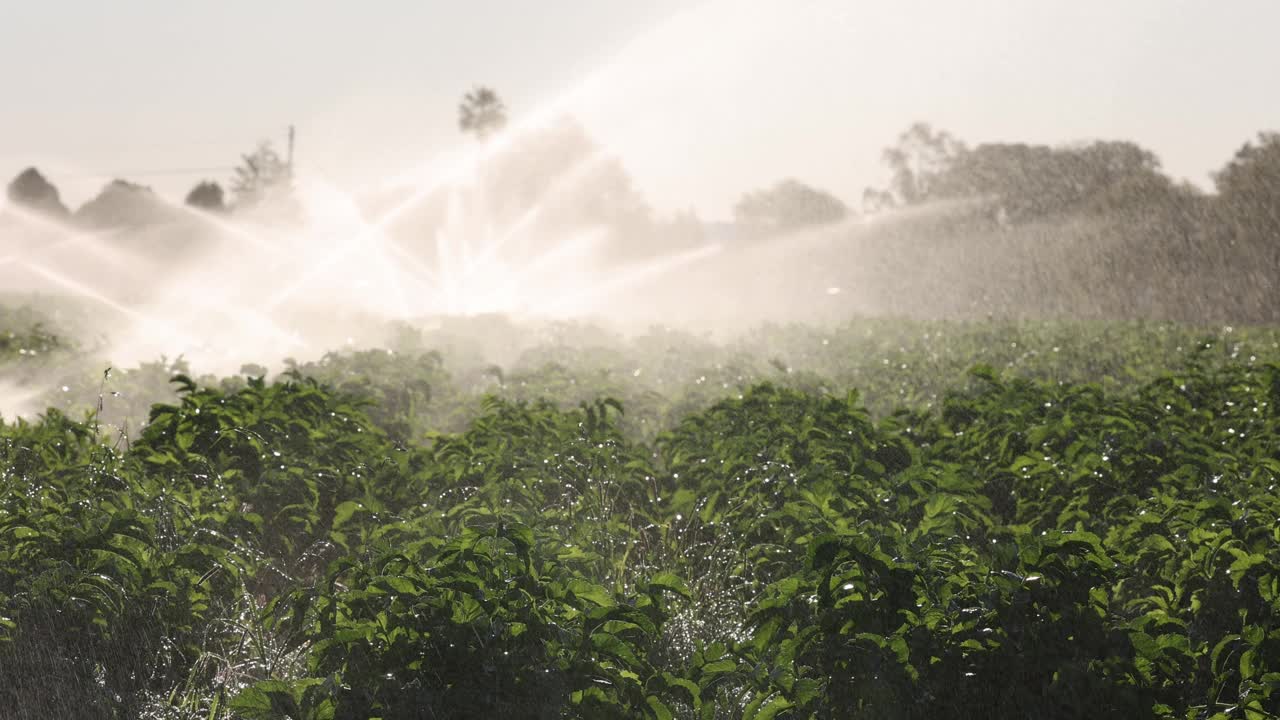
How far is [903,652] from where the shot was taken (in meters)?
3.65

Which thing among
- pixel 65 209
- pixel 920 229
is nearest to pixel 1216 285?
pixel 920 229

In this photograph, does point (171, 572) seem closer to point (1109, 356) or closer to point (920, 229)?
point (1109, 356)

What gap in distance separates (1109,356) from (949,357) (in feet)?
5.29

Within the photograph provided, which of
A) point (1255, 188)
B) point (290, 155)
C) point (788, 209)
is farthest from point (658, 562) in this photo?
point (290, 155)

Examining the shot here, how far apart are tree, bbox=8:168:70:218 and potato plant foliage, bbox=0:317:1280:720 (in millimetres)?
39372

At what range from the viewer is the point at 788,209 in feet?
143

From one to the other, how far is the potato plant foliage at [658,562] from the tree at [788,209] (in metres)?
35.7

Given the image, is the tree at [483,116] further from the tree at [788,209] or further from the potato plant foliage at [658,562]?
the potato plant foliage at [658,562]

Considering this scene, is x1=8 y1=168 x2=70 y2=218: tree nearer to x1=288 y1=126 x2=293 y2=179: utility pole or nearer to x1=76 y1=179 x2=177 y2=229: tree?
x1=76 y1=179 x2=177 y2=229: tree

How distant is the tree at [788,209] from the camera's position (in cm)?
4319

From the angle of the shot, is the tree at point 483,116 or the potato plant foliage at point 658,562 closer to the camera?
the potato plant foliage at point 658,562

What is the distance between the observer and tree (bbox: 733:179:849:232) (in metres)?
43.2

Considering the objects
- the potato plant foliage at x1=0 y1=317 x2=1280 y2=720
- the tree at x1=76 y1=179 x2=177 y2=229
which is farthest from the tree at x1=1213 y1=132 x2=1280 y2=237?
the tree at x1=76 y1=179 x2=177 y2=229

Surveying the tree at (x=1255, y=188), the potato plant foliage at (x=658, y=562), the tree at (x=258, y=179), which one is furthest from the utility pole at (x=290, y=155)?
the potato plant foliage at (x=658, y=562)
